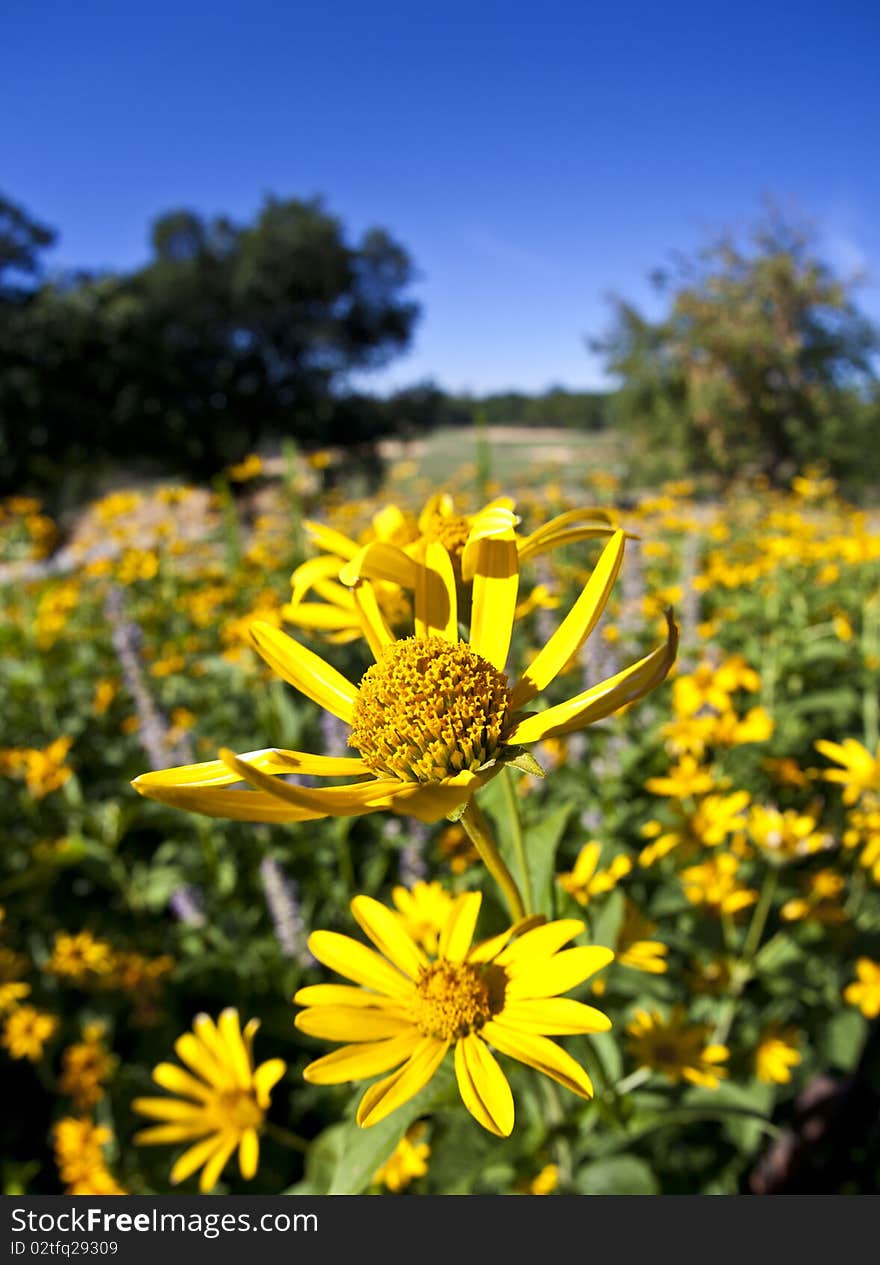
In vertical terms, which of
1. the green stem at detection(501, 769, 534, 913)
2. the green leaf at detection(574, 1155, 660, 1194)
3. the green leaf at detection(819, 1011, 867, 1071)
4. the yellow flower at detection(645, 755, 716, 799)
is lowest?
the green leaf at detection(819, 1011, 867, 1071)

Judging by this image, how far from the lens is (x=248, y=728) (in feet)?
8.23

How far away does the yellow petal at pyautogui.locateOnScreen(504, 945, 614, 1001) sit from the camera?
1.87ft

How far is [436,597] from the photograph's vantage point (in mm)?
706

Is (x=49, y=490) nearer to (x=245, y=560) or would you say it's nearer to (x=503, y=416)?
(x=503, y=416)

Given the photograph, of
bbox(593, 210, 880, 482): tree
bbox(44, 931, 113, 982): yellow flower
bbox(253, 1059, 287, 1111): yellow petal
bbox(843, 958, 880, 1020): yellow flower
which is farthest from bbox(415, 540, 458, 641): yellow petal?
bbox(593, 210, 880, 482): tree

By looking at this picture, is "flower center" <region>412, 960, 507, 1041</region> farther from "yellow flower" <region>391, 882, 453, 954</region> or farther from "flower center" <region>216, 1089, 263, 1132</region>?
"flower center" <region>216, 1089, 263, 1132</region>

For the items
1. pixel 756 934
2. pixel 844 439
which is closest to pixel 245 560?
pixel 756 934

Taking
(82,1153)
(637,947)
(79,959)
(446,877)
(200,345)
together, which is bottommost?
(82,1153)

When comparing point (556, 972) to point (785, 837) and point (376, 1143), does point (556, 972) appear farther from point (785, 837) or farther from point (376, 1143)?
point (785, 837)

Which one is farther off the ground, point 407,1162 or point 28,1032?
point 407,1162

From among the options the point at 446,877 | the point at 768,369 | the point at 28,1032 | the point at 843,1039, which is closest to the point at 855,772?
the point at 843,1039

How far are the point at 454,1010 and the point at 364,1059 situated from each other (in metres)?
0.08

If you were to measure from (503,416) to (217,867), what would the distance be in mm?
26019

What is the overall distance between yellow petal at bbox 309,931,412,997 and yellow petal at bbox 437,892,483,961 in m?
0.05
